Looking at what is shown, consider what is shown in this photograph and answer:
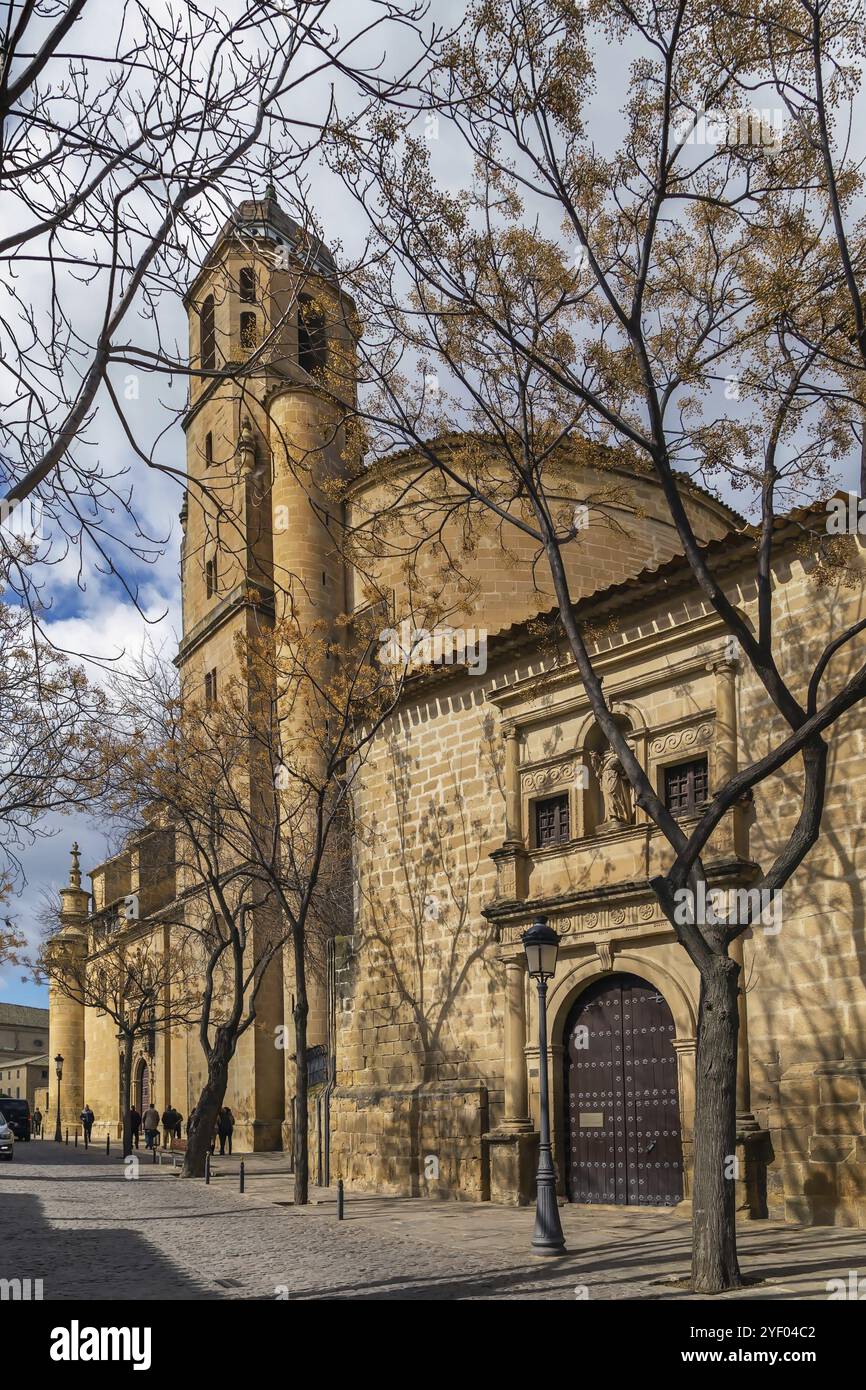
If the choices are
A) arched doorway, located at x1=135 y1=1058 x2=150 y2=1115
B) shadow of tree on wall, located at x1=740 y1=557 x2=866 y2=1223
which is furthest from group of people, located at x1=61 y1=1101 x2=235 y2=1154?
shadow of tree on wall, located at x1=740 y1=557 x2=866 y2=1223

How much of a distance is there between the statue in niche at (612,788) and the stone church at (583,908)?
0.04 m

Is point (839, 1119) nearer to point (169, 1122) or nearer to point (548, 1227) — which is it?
point (548, 1227)


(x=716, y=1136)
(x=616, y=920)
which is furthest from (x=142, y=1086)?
(x=716, y=1136)

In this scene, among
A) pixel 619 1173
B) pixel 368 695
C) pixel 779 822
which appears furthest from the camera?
pixel 368 695

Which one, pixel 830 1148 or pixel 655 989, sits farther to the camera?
pixel 655 989

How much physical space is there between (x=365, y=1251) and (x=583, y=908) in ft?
20.0

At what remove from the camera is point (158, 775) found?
950 inches

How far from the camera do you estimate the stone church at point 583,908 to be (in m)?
14.8

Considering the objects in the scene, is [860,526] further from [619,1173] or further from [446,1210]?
[446,1210]

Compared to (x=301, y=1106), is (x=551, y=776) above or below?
above

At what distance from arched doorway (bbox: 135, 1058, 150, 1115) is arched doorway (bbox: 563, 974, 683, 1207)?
1468 inches

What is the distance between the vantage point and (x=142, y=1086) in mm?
54156
